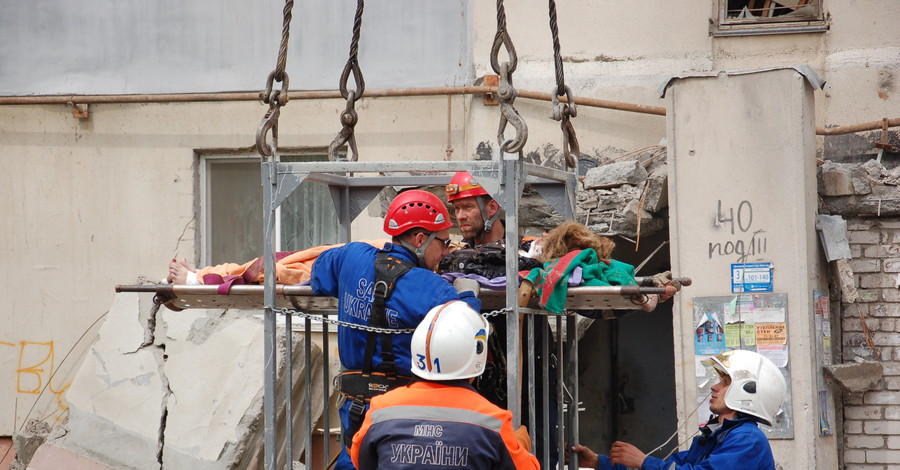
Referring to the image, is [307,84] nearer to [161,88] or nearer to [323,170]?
[161,88]

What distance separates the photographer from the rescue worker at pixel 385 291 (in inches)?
185

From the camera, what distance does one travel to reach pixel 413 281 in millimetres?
4727

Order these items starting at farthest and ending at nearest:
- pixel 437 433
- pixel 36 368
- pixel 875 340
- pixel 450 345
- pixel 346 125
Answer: pixel 36 368 < pixel 875 340 < pixel 346 125 < pixel 450 345 < pixel 437 433

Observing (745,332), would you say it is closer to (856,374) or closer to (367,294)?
(856,374)

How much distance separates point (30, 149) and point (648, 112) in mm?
5585

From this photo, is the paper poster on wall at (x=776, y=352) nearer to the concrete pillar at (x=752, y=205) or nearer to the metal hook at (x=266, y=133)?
the concrete pillar at (x=752, y=205)

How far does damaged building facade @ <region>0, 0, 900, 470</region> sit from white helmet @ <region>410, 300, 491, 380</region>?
420 centimetres

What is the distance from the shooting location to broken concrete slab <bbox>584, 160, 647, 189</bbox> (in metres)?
8.31

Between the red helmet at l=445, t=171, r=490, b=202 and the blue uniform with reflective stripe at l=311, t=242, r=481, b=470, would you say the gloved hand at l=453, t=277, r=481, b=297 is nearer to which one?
the blue uniform with reflective stripe at l=311, t=242, r=481, b=470

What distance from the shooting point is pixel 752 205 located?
7.80 meters

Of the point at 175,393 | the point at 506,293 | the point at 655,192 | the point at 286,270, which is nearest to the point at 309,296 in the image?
the point at 286,270

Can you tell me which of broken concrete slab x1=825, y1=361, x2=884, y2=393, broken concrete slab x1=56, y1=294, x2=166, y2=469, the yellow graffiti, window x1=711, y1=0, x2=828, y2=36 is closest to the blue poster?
broken concrete slab x1=825, y1=361, x2=884, y2=393

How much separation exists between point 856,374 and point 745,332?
87 centimetres

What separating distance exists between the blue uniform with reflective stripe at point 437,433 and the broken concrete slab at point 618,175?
467 cm
